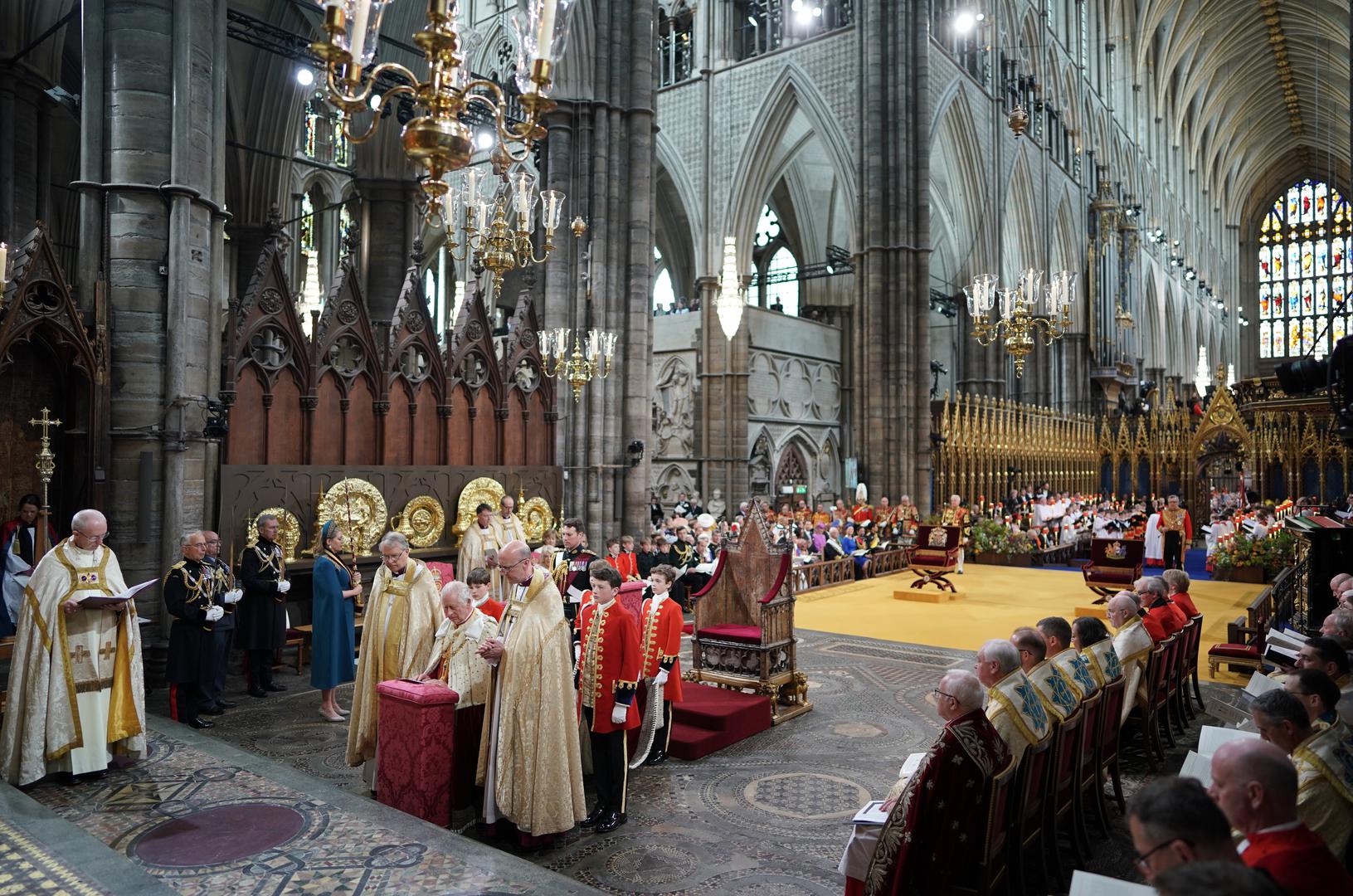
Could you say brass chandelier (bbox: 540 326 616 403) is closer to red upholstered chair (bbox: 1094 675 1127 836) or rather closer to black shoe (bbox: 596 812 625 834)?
black shoe (bbox: 596 812 625 834)

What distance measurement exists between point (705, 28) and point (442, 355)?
56.6 ft

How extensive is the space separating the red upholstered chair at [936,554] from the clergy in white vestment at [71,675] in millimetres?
11048

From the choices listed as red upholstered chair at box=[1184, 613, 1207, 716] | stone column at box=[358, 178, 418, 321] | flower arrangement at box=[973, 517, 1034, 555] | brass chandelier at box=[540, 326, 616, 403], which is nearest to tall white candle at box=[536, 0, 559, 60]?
red upholstered chair at box=[1184, 613, 1207, 716]

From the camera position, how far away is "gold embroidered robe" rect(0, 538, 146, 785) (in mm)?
5699

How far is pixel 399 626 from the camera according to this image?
640cm

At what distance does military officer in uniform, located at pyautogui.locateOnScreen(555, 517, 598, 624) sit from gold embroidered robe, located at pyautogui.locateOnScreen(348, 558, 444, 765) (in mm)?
1841

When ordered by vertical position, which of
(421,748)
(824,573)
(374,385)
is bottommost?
(824,573)

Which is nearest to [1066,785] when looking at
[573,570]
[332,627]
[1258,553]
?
[573,570]

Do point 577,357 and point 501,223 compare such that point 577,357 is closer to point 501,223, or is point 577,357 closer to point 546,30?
point 501,223

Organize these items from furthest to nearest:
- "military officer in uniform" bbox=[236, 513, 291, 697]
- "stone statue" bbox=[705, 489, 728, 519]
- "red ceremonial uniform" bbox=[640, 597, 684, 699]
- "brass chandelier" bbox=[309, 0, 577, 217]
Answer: "stone statue" bbox=[705, 489, 728, 519]
"military officer in uniform" bbox=[236, 513, 291, 697]
"red ceremonial uniform" bbox=[640, 597, 684, 699]
"brass chandelier" bbox=[309, 0, 577, 217]

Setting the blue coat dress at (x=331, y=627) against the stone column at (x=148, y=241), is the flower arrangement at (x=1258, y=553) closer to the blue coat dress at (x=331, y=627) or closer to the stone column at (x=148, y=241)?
the blue coat dress at (x=331, y=627)

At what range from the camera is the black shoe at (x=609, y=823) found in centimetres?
514

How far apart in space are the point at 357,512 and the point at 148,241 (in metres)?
3.73

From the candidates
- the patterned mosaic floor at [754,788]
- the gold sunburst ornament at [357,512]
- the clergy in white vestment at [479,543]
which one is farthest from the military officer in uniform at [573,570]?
the gold sunburst ornament at [357,512]
